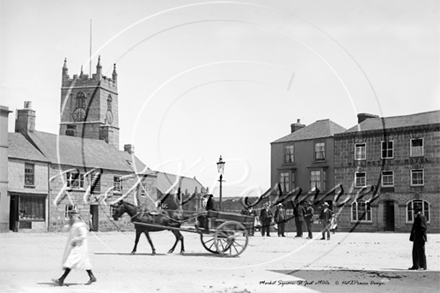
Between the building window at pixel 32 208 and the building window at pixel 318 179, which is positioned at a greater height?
the building window at pixel 318 179

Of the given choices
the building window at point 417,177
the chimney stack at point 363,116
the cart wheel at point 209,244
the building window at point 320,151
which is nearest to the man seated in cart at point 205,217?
the cart wheel at point 209,244

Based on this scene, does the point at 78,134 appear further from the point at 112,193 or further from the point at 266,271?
the point at 266,271

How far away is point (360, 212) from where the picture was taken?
37312 mm

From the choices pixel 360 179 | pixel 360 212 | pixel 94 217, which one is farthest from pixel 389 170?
pixel 94 217

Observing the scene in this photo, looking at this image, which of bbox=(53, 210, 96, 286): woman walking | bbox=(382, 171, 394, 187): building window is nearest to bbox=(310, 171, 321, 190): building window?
bbox=(382, 171, 394, 187): building window

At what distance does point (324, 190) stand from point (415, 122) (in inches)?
315

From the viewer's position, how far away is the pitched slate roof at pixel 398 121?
35.3m

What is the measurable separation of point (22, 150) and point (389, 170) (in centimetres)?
2300

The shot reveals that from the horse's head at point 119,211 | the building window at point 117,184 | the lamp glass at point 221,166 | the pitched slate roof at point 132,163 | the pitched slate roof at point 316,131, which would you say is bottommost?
the horse's head at point 119,211

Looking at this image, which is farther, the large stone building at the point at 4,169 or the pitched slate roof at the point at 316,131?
the pitched slate roof at the point at 316,131

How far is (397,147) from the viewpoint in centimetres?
3625

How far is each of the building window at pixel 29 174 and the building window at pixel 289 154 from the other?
18990 millimetres

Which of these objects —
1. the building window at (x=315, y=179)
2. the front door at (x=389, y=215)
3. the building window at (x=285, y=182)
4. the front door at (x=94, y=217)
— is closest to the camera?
the front door at (x=389, y=215)

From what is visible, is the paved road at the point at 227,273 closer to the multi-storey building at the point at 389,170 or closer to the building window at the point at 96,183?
the multi-storey building at the point at 389,170
